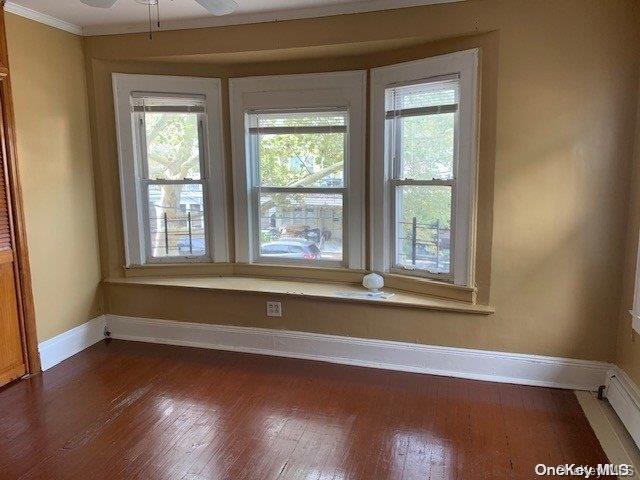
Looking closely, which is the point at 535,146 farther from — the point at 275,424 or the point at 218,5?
the point at 275,424

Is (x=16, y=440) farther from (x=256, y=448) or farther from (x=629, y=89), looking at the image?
(x=629, y=89)

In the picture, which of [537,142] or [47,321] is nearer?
[537,142]

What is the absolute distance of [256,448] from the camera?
2320mm

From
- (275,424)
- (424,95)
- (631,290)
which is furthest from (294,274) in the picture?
(631,290)

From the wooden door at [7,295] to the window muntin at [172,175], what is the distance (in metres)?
0.96

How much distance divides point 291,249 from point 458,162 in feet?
4.88

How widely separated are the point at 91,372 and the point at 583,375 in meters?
3.27

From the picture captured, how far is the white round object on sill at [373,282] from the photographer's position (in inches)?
130

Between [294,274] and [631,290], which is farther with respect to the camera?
[294,274]

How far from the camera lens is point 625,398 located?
2477mm

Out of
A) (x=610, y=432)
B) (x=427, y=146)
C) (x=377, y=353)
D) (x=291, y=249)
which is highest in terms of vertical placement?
(x=427, y=146)

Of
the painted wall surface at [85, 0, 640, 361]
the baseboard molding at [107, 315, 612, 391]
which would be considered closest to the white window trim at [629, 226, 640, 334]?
the painted wall surface at [85, 0, 640, 361]

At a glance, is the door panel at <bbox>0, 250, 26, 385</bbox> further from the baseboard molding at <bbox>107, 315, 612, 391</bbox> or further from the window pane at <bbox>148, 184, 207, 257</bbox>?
the window pane at <bbox>148, 184, 207, 257</bbox>

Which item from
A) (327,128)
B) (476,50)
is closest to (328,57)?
(327,128)
